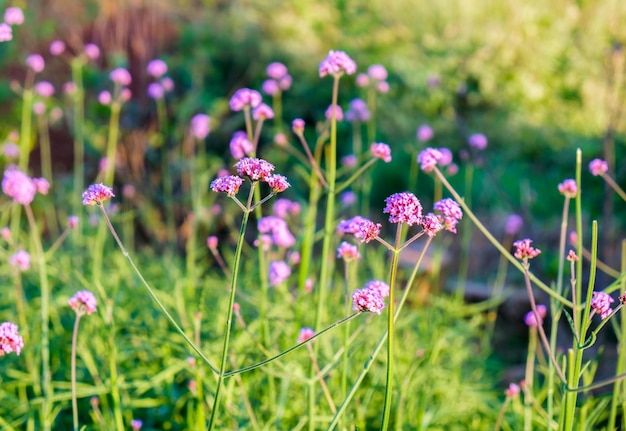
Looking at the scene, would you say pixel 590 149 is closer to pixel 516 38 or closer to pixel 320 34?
pixel 516 38

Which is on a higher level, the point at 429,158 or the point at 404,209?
the point at 429,158

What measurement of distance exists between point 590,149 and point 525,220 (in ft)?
2.63

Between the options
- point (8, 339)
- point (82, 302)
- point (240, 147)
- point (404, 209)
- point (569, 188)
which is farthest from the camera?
point (240, 147)

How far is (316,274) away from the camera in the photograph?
3.36 metres

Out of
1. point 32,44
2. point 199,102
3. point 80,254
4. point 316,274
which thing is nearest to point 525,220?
point 316,274

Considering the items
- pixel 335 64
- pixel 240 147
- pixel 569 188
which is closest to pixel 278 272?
pixel 240 147

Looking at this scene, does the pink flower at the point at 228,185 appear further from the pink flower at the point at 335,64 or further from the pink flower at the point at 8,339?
the pink flower at the point at 335,64

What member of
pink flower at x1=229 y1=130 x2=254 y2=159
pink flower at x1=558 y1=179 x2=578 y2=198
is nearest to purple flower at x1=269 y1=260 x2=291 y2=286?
pink flower at x1=229 y1=130 x2=254 y2=159

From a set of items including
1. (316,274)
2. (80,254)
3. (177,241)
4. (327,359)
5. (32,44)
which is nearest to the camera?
(327,359)

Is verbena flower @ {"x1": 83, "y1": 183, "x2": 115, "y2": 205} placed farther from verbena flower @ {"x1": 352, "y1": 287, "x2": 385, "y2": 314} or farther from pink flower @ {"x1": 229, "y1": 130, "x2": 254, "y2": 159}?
pink flower @ {"x1": 229, "y1": 130, "x2": 254, "y2": 159}

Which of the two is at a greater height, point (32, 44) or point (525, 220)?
point (32, 44)

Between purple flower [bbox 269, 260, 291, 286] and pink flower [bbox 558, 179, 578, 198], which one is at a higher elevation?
pink flower [bbox 558, 179, 578, 198]

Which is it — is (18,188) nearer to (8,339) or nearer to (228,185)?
(8,339)

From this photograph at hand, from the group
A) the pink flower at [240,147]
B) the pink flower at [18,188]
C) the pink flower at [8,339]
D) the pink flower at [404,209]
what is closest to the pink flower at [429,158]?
the pink flower at [404,209]
